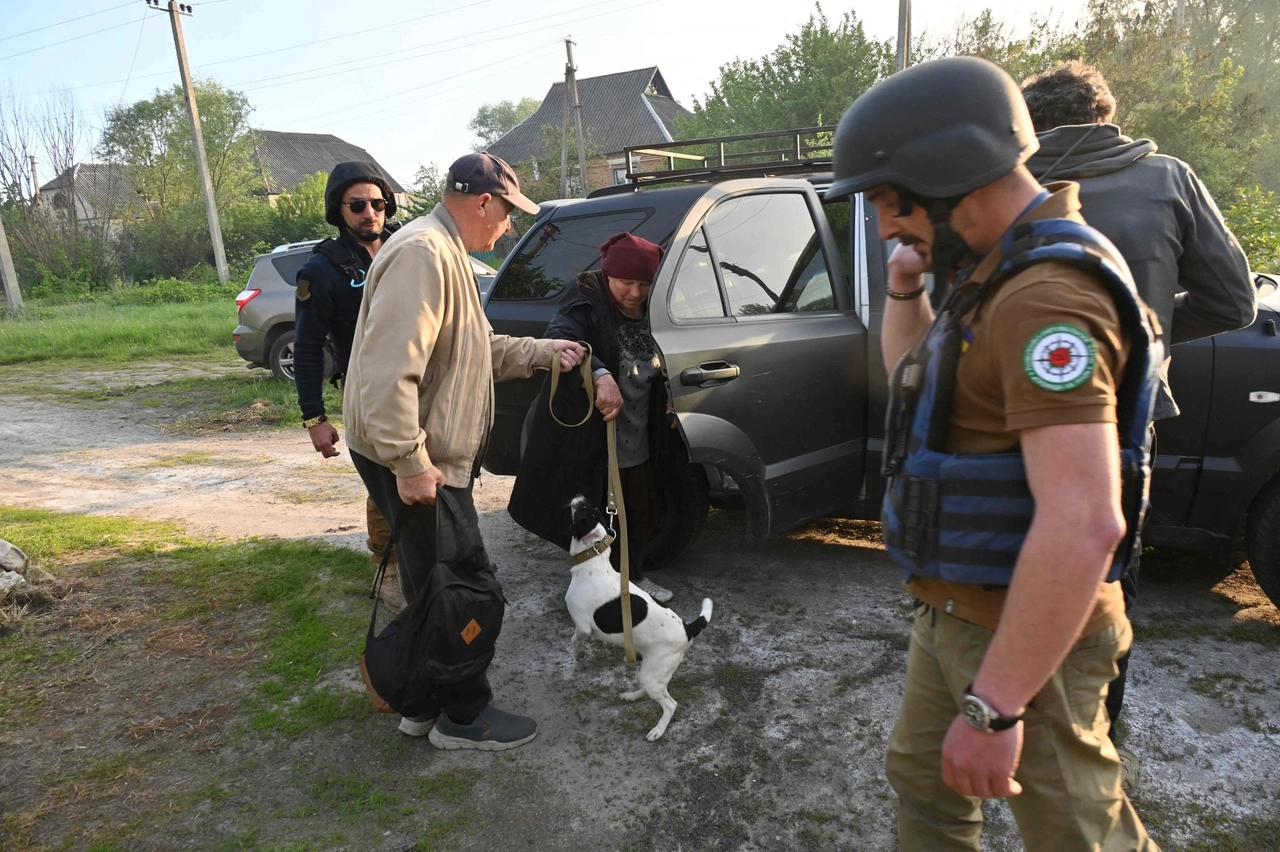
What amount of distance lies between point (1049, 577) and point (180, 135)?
45377 mm

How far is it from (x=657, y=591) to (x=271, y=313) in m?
8.02

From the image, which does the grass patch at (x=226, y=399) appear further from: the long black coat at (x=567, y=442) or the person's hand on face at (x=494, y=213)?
the person's hand on face at (x=494, y=213)

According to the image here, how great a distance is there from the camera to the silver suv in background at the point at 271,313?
10.1 metres

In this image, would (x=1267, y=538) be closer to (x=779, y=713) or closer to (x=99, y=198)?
(x=779, y=713)

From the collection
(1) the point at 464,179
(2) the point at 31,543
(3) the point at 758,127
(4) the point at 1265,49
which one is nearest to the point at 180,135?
(3) the point at 758,127

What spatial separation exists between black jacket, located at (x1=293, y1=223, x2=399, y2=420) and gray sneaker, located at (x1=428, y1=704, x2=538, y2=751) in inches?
68.4

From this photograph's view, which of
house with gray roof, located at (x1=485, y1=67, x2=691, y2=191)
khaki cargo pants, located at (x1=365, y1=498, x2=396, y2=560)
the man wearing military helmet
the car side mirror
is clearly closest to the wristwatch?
the man wearing military helmet

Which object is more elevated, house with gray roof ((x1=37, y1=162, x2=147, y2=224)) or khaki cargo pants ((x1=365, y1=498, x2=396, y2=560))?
house with gray roof ((x1=37, y1=162, x2=147, y2=224))

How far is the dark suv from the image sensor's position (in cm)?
321

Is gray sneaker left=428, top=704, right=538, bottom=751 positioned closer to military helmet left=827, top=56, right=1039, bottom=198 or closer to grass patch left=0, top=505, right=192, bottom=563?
military helmet left=827, top=56, right=1039, bottom=198

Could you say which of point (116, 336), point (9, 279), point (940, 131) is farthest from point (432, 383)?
point (9, 279)

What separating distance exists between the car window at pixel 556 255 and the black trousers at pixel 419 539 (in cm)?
183

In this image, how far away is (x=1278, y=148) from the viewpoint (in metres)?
32.7

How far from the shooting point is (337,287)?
3.92 m
